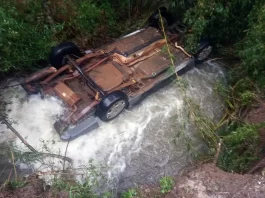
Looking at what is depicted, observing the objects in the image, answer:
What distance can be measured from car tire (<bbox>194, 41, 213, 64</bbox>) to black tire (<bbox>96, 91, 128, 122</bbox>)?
205 cm

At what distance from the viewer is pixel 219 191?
445 centimetres

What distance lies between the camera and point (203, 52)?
7.13 meters

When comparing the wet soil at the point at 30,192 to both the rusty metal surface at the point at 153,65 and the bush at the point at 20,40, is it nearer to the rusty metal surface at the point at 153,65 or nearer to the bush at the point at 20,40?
the bush at the point at 20,40

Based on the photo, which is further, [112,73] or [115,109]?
[112,73]

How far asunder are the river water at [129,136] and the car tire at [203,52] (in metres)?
0.87

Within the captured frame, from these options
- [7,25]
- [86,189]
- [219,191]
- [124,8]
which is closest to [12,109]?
[7,25]

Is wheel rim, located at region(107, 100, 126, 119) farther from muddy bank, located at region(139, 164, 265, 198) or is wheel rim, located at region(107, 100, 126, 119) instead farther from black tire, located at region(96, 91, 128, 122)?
muddy bank, located at region(139, 164, 265, 198)

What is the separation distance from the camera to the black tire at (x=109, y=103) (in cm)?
571

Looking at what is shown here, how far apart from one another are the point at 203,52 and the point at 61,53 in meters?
3.02

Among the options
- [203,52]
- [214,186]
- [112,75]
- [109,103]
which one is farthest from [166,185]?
[203,52]

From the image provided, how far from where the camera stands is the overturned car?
19.3 ft

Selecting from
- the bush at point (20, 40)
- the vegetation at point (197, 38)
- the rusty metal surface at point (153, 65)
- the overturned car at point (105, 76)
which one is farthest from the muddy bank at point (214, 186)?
the bush at point (20, 40)

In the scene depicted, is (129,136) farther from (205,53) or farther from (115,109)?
(205,53)

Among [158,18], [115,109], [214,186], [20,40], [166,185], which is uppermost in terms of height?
[20,40]
